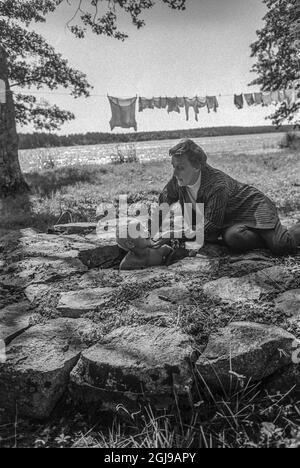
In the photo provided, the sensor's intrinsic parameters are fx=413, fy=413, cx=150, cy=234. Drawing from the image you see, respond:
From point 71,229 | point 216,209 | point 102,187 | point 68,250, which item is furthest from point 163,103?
point 216,209

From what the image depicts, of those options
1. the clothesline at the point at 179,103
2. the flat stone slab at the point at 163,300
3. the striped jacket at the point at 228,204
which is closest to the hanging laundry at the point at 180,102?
the clothesline at the point at 179,103

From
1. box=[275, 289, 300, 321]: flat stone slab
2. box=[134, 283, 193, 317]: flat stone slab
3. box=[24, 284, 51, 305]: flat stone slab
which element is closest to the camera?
box=[275, 289, 300, 321]: flat stone slab

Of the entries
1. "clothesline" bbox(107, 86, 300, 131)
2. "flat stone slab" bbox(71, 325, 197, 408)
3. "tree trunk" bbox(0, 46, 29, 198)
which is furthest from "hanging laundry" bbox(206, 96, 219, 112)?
"flat stone slab" bbox(71, 325, 197, 408)

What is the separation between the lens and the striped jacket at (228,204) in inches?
134

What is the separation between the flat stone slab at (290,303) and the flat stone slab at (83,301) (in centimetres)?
107

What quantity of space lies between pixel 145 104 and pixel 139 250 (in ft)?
38.1

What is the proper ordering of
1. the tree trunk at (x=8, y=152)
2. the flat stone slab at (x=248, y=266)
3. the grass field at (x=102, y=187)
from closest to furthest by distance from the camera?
the flat stone slab at (x=248, y=266)
the grass field at (x=102, y=187)
the tree trunk at (x=8, y=152)

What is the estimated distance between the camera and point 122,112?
13414mm

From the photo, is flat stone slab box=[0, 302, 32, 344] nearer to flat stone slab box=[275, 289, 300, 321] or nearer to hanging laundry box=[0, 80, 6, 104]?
flat stone slab box=[275, 289, 300, 321]

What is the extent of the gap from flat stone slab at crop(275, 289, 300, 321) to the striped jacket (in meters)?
0.98

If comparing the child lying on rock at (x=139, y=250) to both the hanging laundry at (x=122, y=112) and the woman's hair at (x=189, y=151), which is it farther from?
the hanging laundry at (x=122, y=112)

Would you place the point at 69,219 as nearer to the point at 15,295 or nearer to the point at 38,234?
the point at 38,234

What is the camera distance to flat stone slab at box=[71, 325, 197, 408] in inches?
76.3
